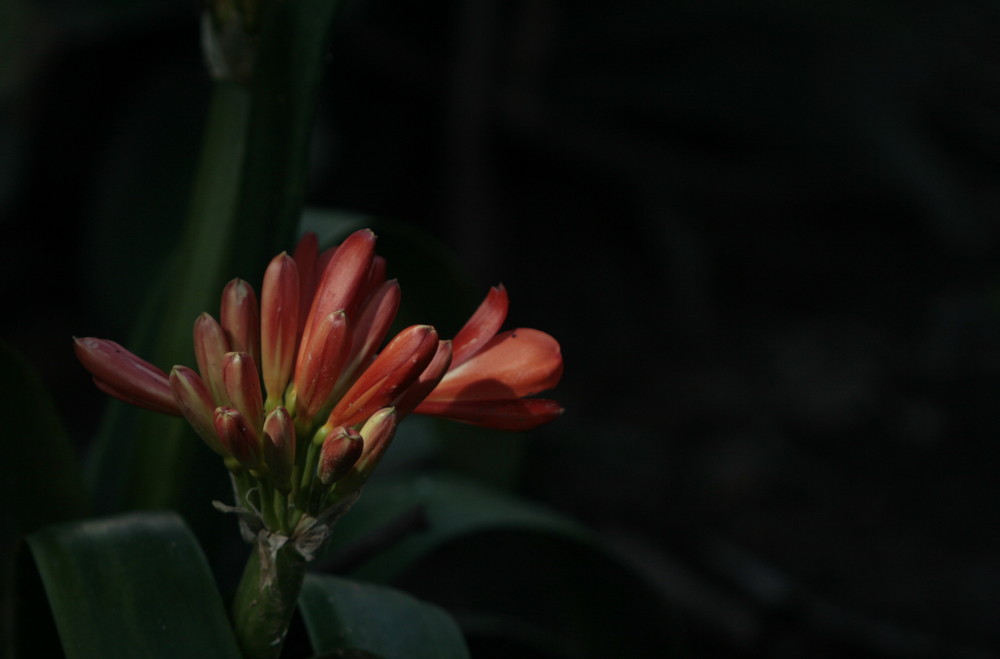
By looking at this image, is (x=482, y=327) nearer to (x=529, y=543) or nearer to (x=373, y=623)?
(x=373, y=623)

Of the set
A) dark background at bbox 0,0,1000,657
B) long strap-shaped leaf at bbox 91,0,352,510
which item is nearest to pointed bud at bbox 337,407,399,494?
long strap-shaped leaf at bbox 91,0,352,510

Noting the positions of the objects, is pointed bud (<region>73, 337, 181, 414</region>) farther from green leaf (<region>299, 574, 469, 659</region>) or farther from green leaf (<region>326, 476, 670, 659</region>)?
green leaf (<region>326, 476, 670, 659</region>)

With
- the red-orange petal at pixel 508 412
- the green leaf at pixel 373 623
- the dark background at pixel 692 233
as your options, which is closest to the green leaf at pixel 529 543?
the green leaf at pixel 373 623

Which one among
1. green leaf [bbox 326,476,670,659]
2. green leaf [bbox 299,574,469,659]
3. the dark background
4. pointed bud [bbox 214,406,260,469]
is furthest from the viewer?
the dark background

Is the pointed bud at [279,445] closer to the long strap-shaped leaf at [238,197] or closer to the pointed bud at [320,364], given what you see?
the pointed bud at [320,364]

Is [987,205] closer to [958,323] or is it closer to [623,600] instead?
[958,323]

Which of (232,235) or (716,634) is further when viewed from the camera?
(716,634)

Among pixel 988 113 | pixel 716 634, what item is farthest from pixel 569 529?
pixel 988 113
